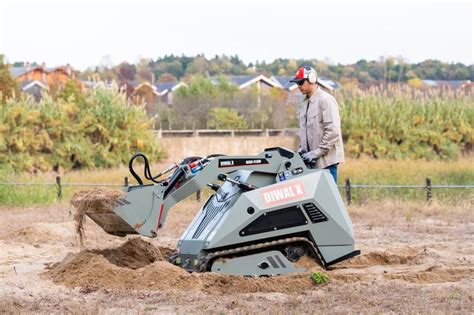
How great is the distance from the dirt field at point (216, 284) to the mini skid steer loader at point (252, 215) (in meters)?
0.38

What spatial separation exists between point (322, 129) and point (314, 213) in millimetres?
1275

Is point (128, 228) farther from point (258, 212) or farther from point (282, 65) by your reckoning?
point (282, 65)

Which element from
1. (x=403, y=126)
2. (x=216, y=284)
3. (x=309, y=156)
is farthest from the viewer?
(x=403, y=126)

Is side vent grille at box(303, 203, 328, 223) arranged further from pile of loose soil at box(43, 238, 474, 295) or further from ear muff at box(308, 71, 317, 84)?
ear muff at box(308, 71, 317, 84)

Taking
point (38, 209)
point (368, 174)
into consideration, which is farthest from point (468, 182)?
point (38, 209)

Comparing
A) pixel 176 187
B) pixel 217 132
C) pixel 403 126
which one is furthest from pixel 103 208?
pixel 217 132

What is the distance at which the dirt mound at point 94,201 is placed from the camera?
11766 mm

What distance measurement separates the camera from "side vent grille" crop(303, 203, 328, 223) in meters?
11.8

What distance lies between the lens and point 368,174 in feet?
94.6

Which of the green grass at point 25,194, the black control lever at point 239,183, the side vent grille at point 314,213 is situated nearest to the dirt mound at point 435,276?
the side vent grille at point 314,213

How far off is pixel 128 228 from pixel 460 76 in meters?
113

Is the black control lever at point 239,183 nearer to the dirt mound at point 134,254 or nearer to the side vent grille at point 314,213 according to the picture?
the side vent grille at point 314,213

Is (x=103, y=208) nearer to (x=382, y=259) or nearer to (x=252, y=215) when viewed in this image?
(x=252, y=215)

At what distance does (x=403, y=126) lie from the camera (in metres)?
38.3
